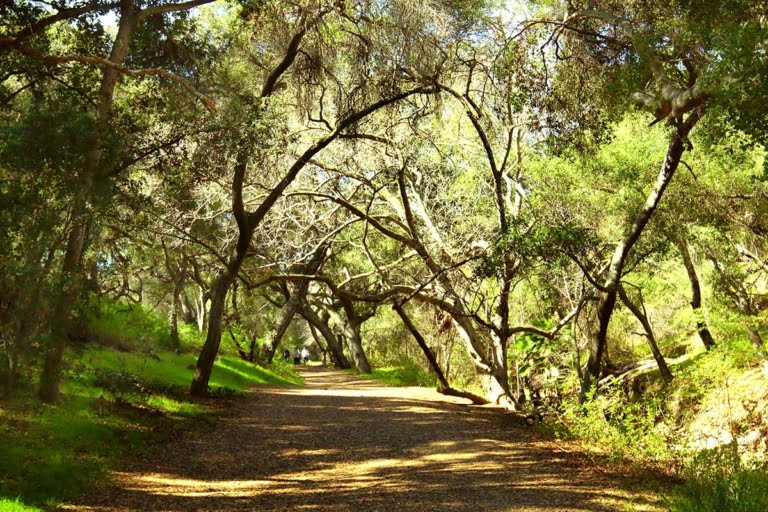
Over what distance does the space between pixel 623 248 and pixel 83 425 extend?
964cm

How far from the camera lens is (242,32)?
40.2ft

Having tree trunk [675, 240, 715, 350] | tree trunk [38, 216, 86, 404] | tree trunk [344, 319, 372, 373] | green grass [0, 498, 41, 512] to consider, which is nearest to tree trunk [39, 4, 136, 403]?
tree trunk [38, 216, 86, 404]

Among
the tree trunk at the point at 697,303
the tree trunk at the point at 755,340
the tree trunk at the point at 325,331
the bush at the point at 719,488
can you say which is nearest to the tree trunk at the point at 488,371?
the tree trunk at the point at 697,303

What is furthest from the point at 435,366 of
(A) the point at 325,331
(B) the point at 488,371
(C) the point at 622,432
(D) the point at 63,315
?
(A) the point at 325,331

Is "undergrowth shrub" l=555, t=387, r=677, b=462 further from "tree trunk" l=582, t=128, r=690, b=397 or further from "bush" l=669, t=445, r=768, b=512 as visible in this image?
"tree trunk" l=582, t=128, r=690, b=397

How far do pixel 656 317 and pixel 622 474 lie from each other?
69.2 ft

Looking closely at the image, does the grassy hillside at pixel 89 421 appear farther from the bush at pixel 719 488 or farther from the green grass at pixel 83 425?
the bush at pixel 719 488

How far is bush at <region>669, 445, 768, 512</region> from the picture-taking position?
217 inches

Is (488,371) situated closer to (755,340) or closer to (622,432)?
(755,340)

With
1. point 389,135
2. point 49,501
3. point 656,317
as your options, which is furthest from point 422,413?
point 656,317

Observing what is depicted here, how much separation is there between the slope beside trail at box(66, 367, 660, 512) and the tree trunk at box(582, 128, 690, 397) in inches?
81.2

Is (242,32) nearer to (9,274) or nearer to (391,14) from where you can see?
(391,14)

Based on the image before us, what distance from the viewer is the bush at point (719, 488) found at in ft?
18.1

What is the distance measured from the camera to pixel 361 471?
875 cm
